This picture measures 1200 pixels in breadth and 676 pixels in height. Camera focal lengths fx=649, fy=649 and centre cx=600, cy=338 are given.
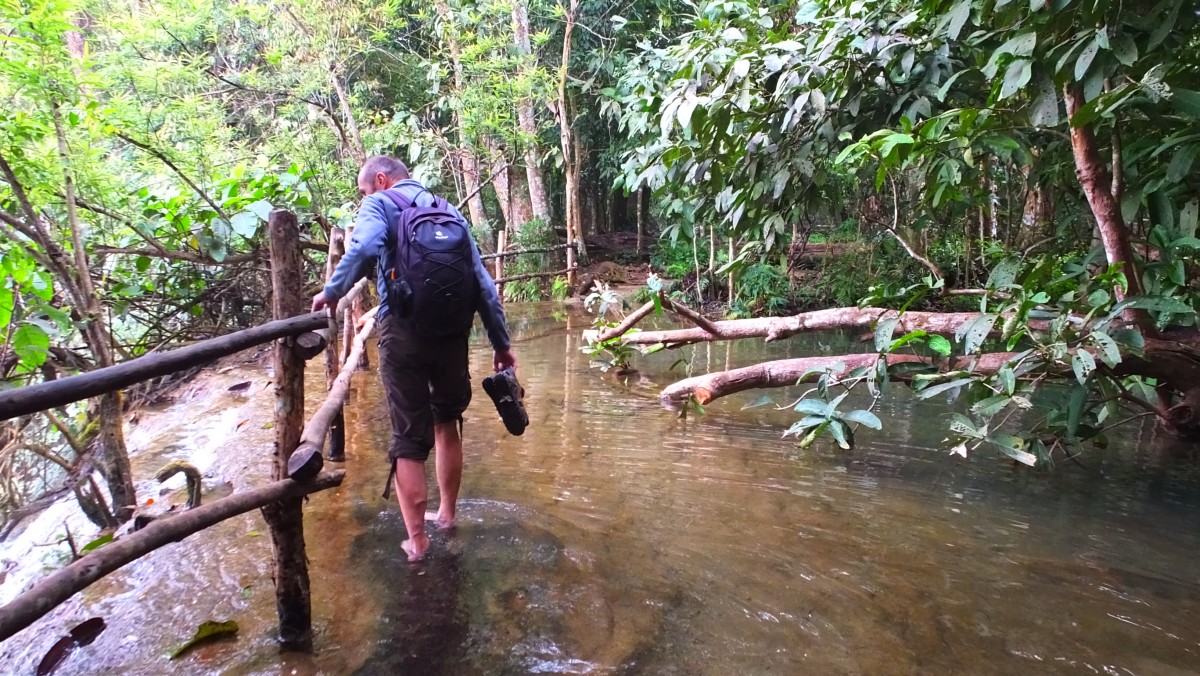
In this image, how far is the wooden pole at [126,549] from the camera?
1.31m

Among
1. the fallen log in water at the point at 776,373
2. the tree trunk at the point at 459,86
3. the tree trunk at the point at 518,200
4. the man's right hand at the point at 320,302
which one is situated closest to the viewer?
the man's right hand at the point at 320,302

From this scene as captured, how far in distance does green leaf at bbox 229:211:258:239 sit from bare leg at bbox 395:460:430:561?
2.40 meters

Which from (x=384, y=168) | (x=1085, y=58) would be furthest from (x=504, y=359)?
(x=1085, y=58)

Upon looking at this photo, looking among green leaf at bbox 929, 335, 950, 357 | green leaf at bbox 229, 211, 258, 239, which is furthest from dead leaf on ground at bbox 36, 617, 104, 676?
green leaf at bbox 929, 335, 950, 357

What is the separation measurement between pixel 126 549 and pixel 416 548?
125 cm

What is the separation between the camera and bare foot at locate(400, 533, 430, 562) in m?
2.66

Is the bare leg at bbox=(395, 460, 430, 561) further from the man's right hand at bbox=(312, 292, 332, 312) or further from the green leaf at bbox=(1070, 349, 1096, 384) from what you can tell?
the green leaf at bbox=(1070, 349, 1096, 384)

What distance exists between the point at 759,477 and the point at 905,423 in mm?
1636

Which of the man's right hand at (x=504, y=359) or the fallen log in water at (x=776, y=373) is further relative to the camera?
the fallen log in water at (x=776, y=373)

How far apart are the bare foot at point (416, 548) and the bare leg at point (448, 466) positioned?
0.23m

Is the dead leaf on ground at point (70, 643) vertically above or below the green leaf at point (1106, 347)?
below

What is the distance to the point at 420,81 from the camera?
11.9 meters

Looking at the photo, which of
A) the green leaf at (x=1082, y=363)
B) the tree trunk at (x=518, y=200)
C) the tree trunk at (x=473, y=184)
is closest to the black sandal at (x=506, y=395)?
the green leaf at (x=1082, y=363)

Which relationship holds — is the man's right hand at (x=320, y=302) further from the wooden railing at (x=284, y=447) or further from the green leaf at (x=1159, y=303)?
the green leaf at (x=1159, y=303)
